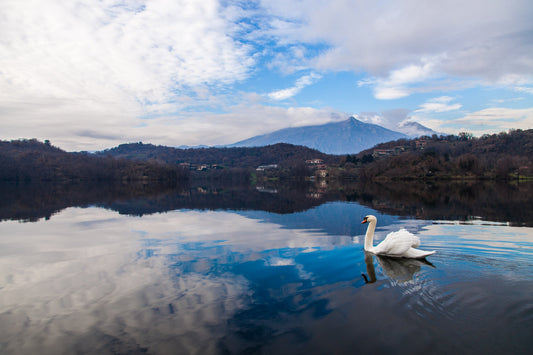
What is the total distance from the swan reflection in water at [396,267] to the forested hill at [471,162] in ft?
316

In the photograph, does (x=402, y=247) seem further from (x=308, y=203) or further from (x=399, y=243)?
(x=308, y=203)

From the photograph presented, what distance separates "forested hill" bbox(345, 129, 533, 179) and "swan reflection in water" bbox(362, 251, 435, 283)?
96.3m

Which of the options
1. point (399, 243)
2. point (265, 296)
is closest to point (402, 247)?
point (399, 243)

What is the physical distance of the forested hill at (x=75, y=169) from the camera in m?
113

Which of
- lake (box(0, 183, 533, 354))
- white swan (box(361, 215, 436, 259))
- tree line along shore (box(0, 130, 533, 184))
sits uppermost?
tree line along shore (box(0, 130, 533, 184))

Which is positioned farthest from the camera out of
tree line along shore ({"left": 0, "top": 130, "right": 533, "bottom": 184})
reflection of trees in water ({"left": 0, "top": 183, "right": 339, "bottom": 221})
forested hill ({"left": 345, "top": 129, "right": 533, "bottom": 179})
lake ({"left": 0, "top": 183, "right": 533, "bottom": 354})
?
tree line along shore ({"left": 0, "top": 130, "right": 533, "bottom": 184})

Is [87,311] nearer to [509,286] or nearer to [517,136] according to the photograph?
[509,286]

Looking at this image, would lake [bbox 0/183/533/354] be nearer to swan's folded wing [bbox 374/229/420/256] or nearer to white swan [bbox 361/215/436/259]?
white swan [bbox 361/215/436/259]

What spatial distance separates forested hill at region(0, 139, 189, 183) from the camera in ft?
372

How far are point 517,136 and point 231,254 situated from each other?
153 meters

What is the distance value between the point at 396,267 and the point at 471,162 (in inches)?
4067

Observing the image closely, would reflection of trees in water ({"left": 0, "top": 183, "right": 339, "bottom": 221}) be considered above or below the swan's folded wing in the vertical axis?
below

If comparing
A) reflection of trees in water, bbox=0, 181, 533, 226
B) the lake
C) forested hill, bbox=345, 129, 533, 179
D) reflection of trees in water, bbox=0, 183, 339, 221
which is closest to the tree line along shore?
forested hill, bbox=345, 129, 533, 179

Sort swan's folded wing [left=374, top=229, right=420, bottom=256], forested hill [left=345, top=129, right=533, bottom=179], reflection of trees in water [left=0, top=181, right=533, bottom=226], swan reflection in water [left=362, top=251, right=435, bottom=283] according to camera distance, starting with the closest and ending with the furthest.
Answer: swan reflection in water [left=362, top=251, right=435, bottom=283]
swan's folded wing [left=374, top=229, right=420, bottom=256]
reflection of trees in water [left=0, top=181, right=533, bottom=226]
forested hill [left=345, top=129, right=533, bottom=179]
